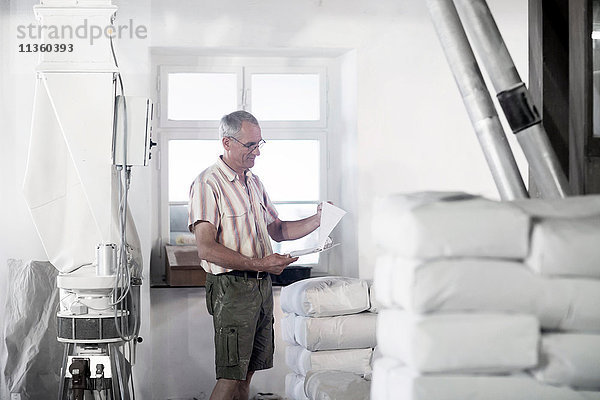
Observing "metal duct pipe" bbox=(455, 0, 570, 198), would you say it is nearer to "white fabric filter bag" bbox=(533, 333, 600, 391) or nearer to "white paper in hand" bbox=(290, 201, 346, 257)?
"white fabric filter bag" bbox=(533, 333, 600, 391)

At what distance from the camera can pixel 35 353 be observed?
4516 mm

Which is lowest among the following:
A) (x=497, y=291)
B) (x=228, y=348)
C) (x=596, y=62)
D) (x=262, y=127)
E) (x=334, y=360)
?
(x=334, y=360)

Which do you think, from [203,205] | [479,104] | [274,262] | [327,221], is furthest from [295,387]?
[479,104]

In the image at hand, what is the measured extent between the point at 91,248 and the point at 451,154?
2473 millimetres

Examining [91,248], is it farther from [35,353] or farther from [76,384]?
[35,353]

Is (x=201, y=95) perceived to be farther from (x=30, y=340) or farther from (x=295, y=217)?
(x=30, y=340)

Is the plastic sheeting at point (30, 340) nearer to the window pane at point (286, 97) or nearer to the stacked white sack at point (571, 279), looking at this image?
the window pane at point (286, 97)

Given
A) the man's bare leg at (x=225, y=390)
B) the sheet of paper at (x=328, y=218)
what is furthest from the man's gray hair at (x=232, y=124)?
the man's bare leg at (x=225, y=390)

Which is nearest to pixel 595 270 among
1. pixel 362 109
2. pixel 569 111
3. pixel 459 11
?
pixel 569 111

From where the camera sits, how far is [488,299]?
4.88ft

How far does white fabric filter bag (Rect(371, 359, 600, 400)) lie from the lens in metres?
1.46

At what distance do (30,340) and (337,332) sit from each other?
173cm

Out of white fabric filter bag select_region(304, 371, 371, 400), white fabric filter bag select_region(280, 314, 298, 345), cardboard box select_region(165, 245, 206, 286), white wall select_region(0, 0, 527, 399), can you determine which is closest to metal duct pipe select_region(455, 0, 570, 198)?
white fabric filter bag select_region(304, 371, 371, 400)

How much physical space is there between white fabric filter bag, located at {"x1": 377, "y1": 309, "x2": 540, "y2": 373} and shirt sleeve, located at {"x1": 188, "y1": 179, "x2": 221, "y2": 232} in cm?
252
